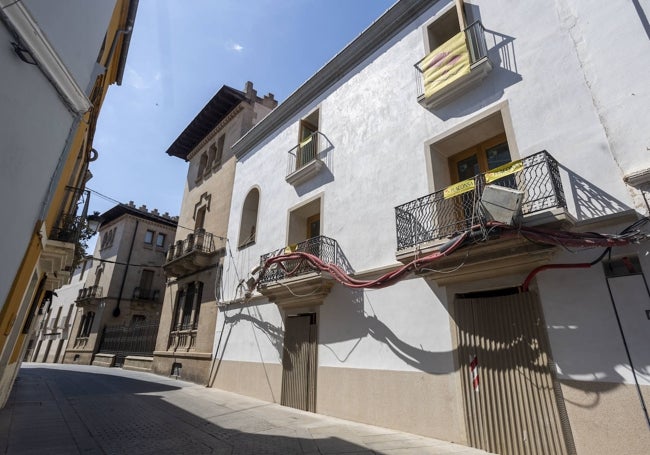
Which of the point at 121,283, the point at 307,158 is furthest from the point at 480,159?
the point at 121,283

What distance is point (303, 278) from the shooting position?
9.27 m

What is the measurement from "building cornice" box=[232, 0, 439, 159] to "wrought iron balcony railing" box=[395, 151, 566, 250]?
19.2 ft

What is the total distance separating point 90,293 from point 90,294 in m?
0.18

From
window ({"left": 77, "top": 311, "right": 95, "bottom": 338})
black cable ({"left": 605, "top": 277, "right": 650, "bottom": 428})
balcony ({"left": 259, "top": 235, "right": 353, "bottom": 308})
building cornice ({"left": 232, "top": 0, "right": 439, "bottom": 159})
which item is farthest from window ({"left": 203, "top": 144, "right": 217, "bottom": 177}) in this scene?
black cable ({"left": 605, "top": 277, "right": 650, "bottom": 428})

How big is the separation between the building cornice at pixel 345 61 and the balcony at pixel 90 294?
66.6ft

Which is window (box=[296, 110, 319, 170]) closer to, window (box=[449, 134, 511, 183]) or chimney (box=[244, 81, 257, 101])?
window (box=[449, 134, 511, 183])

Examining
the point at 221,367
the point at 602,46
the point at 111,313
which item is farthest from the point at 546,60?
the point at 111,313

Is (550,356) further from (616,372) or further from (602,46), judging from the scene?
(602,46)

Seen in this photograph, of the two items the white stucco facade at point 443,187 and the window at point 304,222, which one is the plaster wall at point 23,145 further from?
the window at point 304,222

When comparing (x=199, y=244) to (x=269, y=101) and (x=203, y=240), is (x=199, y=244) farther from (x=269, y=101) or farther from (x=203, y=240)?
(x=269, y=101)

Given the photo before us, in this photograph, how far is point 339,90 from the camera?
1177 cm

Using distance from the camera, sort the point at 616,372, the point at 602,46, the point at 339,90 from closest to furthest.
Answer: the point at 616,372 < the point at 602,46 < the point at 339,90

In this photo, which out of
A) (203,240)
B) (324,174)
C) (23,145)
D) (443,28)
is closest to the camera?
(23,145)

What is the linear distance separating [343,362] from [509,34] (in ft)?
27.3
